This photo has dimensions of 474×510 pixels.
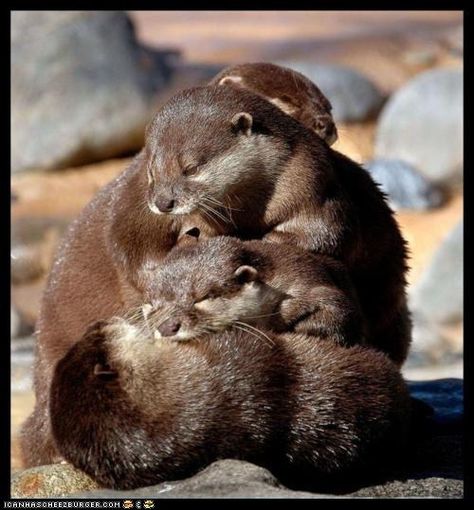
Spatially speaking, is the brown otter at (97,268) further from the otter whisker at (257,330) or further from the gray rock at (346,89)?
the gray rock at (346,89)

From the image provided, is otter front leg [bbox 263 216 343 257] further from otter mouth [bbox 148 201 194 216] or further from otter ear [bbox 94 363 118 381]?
otter ear [bbox 94 363 118 381]

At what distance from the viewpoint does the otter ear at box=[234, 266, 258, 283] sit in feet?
15.4

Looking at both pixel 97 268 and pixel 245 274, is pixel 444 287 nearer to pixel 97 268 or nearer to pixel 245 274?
pixel 97 268

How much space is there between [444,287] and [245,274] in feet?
32.3

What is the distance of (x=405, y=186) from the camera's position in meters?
16.2

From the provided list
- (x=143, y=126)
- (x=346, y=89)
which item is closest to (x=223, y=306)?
(x=143, y=126)

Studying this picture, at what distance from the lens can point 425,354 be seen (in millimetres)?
12578

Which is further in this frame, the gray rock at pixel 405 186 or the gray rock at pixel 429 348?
the gray rock at pixel 405 186

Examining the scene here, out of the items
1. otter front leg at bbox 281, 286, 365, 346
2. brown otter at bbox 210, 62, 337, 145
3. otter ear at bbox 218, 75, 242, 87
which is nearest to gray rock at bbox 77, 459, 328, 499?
otter front leg at bbox 281, 286, 365, 346

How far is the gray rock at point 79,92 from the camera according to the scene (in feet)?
54.9

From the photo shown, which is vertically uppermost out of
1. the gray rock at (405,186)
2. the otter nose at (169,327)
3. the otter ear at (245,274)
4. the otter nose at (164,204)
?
the gray rock at (405,186)

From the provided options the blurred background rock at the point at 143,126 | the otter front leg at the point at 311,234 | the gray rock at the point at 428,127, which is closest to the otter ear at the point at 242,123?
the otter front leg at the point at 311,234
